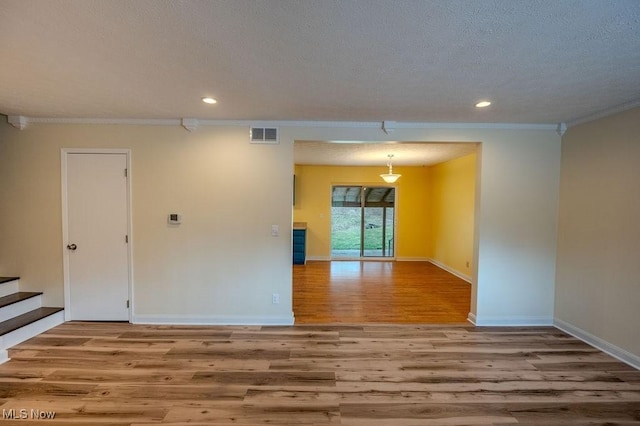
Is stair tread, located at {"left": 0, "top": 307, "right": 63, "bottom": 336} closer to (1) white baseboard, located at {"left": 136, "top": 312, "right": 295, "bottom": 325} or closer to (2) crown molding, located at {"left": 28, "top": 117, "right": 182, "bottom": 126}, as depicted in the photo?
(1) white baseboard, located at {"left": 136, "top": 312, "right": 295, "bottom": 325}

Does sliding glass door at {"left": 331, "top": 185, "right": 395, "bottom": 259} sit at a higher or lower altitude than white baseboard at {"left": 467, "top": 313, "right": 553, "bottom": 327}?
higher

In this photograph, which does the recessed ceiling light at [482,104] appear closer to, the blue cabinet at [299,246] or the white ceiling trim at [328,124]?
the white ceiling trim at [328,124]

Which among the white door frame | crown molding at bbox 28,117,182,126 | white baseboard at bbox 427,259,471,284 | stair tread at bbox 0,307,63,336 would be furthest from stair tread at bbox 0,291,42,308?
white baseboard at bbox 427,259,471,284

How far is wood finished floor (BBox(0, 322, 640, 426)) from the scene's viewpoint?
210 cm

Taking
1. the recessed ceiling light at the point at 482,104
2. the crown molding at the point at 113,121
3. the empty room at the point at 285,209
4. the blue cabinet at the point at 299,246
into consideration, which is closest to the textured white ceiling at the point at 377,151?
the empty room at the point at 285,209

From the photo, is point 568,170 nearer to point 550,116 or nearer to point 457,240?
point 550,116

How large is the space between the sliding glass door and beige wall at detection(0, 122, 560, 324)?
14.8 feet

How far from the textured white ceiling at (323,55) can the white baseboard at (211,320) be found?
247cm

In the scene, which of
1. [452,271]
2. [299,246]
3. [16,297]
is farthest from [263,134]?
[452,271]

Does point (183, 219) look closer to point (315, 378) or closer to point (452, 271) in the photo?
point (315, 378)

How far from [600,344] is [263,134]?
172 inches

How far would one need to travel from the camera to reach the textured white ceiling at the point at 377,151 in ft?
16.3

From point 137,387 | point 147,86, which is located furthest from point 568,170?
point 137,387

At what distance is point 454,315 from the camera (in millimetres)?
4004
